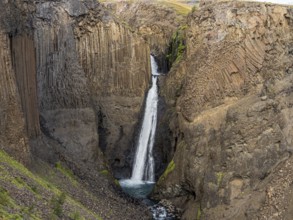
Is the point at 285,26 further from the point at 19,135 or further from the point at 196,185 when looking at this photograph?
the point at 19,135

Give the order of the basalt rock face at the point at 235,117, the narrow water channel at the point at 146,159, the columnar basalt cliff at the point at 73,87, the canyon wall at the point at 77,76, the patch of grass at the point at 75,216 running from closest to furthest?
the patch of grass at the point at 75,216
the columnar basalt cliff at the point at 73,87
the basalt rock face at the point at 235,117
the canyon wall at the point at 77,76
the narrow water channel at the point at 146,159

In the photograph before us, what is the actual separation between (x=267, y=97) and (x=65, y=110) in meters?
21.6

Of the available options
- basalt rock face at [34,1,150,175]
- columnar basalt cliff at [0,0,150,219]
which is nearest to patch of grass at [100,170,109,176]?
columnar basalt cliff at [0,0,150,219]

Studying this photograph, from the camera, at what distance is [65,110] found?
4781 cm

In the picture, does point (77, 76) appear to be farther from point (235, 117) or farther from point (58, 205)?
point (58, 205)

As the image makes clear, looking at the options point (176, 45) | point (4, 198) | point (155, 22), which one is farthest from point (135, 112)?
point (4, 198)

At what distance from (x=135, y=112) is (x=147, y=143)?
14.9ft

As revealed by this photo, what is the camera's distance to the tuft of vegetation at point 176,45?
56.2 metres

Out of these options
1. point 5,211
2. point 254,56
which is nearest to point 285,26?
point 254,56

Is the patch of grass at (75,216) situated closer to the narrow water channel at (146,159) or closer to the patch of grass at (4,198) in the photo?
the patch of grass at (4,198)

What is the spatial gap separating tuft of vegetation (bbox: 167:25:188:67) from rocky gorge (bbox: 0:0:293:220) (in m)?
0.73

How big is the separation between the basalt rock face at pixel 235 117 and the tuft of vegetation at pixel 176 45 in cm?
941

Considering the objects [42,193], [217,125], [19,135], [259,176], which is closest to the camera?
[42,193]

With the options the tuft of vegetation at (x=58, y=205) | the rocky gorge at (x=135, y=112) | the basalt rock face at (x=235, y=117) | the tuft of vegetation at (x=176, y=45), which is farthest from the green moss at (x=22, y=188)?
the tuft of vegetation at (x=176, y=45)
